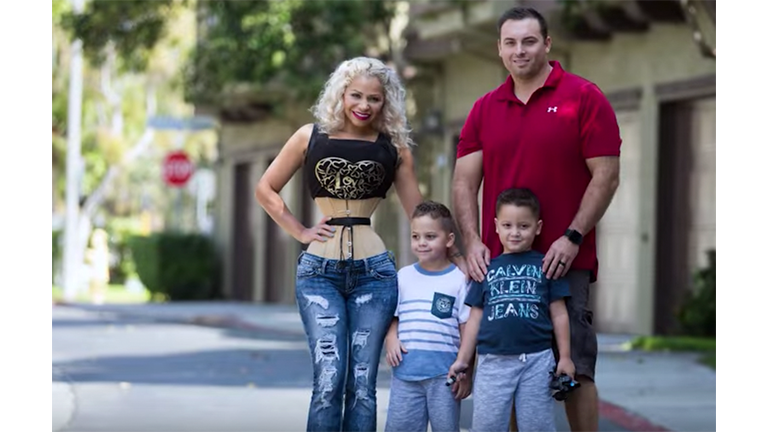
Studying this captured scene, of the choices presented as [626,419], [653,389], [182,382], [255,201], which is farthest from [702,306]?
[255,201]

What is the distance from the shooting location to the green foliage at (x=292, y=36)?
80.4 ft

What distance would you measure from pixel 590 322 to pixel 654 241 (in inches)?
520

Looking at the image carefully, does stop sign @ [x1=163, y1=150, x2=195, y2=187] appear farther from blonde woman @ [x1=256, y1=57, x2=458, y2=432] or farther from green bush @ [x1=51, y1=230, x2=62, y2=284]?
blonde woman @ [x1=256, y1=57, x2=458, y2=432]

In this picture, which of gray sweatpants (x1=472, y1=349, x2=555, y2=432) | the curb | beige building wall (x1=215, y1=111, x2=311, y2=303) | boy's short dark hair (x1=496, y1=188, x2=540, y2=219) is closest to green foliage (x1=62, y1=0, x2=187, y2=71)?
beige building wall (x1=215, y1=111, x2=311, y2=303)

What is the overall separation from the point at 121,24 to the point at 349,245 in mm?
18849

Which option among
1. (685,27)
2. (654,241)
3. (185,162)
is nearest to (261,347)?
(654,241)

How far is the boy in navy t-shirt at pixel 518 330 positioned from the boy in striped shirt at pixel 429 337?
0.16 metres

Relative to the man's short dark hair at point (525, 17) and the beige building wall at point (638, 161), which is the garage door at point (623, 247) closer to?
the beige building wall at point (638, 161)

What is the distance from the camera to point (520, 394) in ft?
23.1

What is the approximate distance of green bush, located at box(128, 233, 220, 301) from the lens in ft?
116

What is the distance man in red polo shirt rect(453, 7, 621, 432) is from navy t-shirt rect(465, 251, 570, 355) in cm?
6

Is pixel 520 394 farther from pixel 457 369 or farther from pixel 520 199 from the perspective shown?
pixel 520 199

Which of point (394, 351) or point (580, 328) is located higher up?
point (580, 328)
